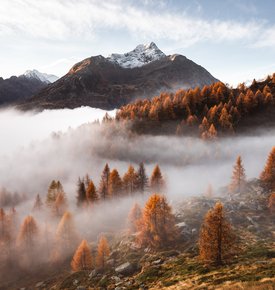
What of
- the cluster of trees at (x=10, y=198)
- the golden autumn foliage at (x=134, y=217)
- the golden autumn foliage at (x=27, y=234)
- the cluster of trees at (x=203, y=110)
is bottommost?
the cluster of trees at (x=10, y=198)

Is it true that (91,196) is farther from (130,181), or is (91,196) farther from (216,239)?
(216,239)

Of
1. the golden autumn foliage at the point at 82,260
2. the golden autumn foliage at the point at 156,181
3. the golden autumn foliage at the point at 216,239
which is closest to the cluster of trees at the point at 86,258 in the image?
the golden autumn foliage at the point at 82,260

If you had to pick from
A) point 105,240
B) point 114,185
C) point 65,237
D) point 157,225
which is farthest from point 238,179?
point 65,237

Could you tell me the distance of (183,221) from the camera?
7575 centimetres

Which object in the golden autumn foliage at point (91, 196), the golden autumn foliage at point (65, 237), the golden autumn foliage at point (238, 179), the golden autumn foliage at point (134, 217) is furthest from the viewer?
the golden autumn foliage at point (91, 196)

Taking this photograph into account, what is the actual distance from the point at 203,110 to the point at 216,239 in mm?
115498

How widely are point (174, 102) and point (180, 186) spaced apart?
6236 centimetres

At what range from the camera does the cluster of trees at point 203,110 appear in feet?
458

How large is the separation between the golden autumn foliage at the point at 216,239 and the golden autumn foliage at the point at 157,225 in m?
20.4

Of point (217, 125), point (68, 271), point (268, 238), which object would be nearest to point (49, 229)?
point (68, 271)

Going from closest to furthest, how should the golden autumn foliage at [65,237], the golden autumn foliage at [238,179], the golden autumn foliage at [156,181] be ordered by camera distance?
the golden autumn foliage at [65,237] → the golden autumn foliage at [238,179] → the golden autumn foliage at [156,181]

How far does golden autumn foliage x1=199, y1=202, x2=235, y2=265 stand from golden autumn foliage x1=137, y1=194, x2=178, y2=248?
20.4m

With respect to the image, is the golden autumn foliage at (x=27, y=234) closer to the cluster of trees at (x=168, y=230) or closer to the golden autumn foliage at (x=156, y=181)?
the cluster of trees at (x=168, y=230)

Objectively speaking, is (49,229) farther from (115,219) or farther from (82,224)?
(115,219)
